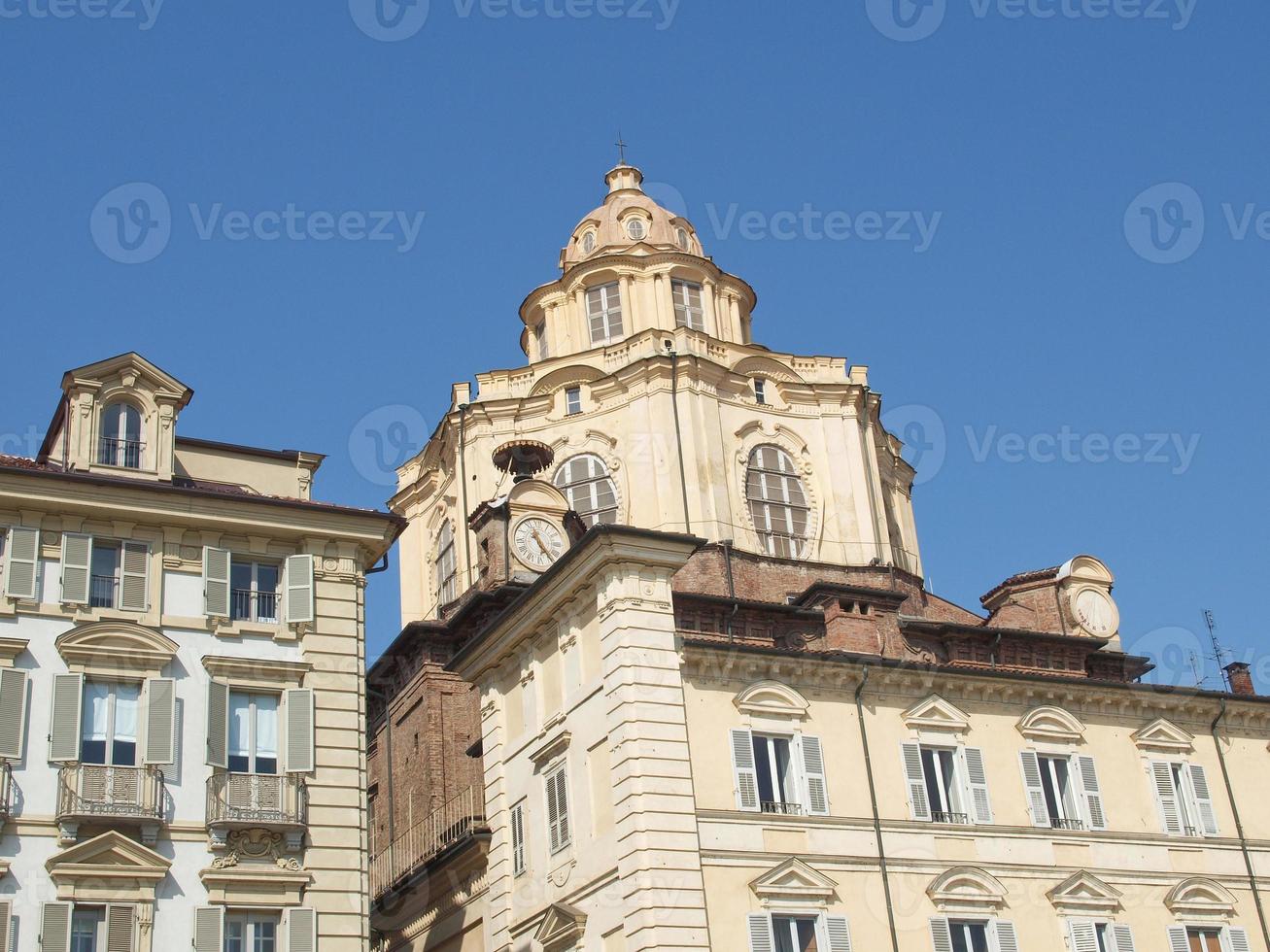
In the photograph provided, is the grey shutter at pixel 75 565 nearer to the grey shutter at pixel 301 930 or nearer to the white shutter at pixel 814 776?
the grey shutter at pixel 301 930

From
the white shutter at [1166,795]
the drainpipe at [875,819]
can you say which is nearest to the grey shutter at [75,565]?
the drainpipe at [875,819]

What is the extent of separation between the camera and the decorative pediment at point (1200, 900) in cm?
3725

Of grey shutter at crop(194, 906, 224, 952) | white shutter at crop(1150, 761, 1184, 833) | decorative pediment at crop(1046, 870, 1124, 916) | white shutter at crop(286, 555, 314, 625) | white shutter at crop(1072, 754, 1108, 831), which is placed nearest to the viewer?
grey shutter at crop(194, 906, 224, 952)

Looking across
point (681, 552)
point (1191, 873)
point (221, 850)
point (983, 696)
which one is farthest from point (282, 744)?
point (1191, 873)

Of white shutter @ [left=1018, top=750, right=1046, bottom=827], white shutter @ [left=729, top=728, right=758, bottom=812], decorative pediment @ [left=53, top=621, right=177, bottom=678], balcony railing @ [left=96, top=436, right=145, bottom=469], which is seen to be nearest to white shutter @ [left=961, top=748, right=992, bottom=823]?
white shutter @ [left=1018, top=750, right=1046, bottom=827]

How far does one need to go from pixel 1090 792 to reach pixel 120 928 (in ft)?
68.8

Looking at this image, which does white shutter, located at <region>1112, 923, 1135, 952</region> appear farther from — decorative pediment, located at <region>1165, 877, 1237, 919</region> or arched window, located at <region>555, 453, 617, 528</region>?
arched window, located at <region>555, 453, 617, 528</region>

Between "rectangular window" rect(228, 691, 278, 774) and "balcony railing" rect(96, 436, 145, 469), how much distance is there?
496cm

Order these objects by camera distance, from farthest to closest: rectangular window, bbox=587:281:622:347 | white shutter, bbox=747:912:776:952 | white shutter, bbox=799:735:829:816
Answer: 1. rectangular window, bbox=587:281:622:347
2. white shutter, bbox=799:735:829:816
3. white shutter, bbox=747:912:776:952

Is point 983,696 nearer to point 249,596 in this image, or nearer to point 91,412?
point 249,596

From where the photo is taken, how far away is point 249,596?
31516mm

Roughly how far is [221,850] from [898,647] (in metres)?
17.4

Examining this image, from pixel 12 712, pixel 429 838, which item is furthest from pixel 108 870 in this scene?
pixel 429 838

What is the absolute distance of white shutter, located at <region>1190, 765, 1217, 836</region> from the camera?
39.0 metres
